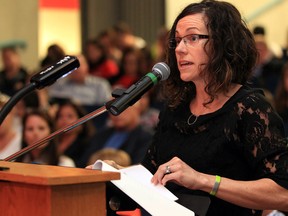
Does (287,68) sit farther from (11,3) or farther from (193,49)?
(11,3)

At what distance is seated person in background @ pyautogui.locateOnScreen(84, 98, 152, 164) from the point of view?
564 centimetres

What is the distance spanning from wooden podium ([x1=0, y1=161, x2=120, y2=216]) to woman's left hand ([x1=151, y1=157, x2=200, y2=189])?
22 cm

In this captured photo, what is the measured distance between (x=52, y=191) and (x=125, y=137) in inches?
151

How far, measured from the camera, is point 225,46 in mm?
2553

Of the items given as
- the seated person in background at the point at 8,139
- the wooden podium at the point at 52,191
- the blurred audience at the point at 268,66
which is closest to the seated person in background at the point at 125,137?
the seated person in background at the point at 8,139

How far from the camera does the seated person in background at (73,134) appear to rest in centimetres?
611

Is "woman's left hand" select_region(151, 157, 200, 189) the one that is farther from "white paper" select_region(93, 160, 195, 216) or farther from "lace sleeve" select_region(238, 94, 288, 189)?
"lace sleeve" select_region(238, 94, 288, 189)

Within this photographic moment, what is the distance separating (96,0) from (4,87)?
3510mm

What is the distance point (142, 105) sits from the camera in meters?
6.78

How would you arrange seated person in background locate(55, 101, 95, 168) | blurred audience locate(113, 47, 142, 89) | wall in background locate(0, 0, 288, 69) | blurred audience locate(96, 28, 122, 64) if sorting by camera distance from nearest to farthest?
1. seated person in background locate(55, 101, 95, 168)
2. blurred audience locate(113, 47, 142, 89)
3. blurred audience locate(96, 28, 122, 64)
4. wall in background locate(0, 0, 288, 69)

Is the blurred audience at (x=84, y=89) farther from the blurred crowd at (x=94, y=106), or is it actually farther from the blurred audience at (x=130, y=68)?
the blurred audience at (x=130, y=68)

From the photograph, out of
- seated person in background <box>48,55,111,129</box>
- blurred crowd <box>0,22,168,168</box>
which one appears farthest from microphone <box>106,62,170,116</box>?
seated person in background <box>48,55,111,129</box>

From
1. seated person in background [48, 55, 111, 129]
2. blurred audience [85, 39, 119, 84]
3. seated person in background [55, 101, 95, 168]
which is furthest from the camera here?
blurred audience [85, 39, 119, 84]

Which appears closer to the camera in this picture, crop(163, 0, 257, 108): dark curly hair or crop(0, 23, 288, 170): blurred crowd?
crop(163, 0, 257, 108): dark curly hair
